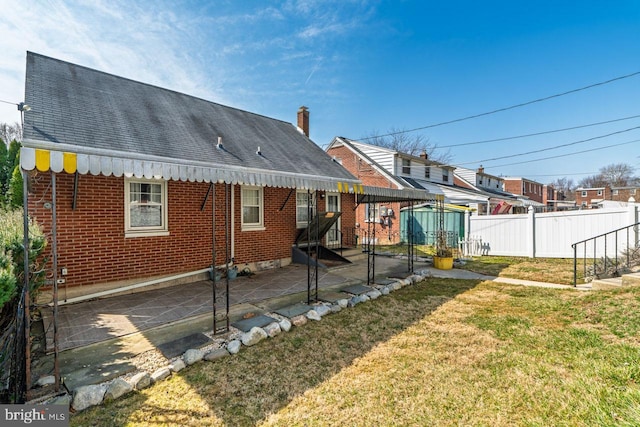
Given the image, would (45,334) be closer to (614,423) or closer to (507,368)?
(507,368)

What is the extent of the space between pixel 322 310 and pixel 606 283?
7.53 metres

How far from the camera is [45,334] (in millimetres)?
4555

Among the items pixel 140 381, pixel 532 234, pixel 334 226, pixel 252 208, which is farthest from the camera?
pixel 532 234

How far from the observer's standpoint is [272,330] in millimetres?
4977

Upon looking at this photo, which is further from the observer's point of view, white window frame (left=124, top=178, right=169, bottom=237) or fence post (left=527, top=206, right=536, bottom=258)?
fence post (left=527, top=206, right=536, bottom=258)

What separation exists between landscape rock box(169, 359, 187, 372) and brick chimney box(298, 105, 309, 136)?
13497mm

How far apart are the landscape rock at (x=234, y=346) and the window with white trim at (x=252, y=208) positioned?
211 inches

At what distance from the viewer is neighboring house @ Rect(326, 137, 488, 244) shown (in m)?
19.7

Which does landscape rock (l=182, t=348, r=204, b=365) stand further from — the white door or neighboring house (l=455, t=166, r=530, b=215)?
neighboring house (l=455, t=166, r=530, b=215)

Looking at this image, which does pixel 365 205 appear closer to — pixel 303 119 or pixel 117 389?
pixel 303 119

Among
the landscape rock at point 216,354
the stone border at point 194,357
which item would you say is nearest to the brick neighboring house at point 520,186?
the stone border at point 194,357

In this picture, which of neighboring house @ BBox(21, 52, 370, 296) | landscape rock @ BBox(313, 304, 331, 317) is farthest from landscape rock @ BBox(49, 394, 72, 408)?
landscape rock @ BBox(313, 304, 331, 317)

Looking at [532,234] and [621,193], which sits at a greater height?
[621,193]

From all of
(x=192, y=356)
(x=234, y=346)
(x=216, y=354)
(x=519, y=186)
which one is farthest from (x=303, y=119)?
(x=519, y=186)
